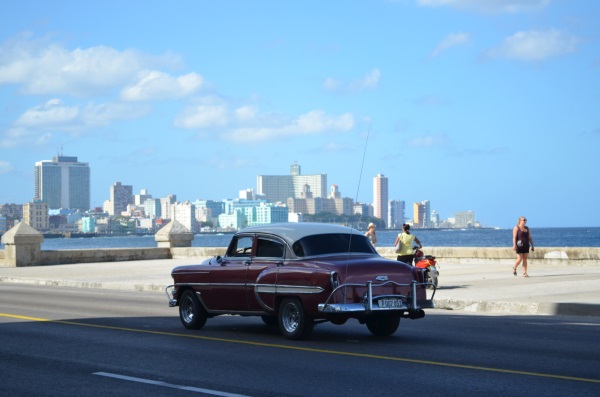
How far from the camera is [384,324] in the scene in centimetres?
1444

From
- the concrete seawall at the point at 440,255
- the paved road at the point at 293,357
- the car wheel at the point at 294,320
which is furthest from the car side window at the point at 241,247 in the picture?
the concrete seawall at the point at 440,255

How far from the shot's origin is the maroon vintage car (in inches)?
527

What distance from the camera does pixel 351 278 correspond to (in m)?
13.4

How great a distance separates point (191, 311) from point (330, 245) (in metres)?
2.85

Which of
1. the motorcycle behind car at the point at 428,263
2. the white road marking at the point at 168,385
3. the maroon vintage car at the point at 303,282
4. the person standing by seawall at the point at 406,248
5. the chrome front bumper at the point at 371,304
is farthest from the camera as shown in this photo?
the person standing by seawall at the point at 406,248

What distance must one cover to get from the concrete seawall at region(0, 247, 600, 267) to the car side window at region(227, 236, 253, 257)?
19.8 meters

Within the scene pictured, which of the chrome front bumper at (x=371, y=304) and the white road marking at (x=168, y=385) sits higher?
the chrome front bumper at (x=371, y=304)

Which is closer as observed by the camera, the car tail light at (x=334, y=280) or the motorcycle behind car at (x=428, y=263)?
the car tail light at (x=334, y=280)

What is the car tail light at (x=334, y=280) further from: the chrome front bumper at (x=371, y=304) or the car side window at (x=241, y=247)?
the car side window at (x=241, y=247)

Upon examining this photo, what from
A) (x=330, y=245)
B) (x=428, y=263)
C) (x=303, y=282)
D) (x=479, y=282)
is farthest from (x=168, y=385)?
(x=479, y=282)

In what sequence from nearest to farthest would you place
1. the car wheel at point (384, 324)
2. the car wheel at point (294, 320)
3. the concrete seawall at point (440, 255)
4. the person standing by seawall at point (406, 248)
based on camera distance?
the car wheel at point (294, 320) → the car wheel at point (384, 324) → the person standing by seawall at point (406, 248) → the concrete seawall at point (440, 255)

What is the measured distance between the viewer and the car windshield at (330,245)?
47.1 ft

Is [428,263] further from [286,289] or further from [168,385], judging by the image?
[168,385]

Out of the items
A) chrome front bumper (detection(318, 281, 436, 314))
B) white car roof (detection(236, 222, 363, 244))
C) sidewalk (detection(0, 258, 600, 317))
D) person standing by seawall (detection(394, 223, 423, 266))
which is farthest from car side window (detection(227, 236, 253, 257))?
person standing by seawall (detection(394, 223, 423, 266))
